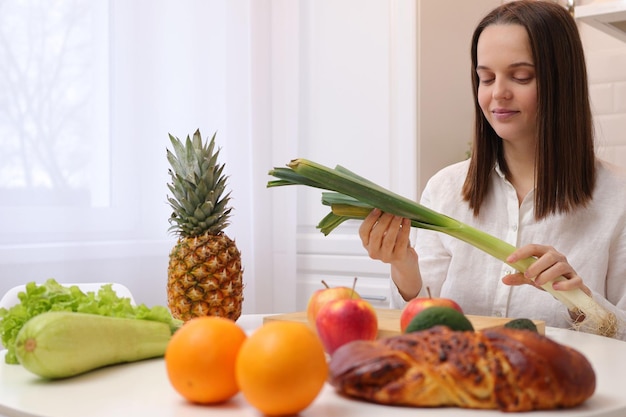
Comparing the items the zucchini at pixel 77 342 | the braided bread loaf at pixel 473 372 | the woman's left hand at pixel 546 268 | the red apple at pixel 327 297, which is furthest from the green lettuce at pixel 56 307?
the woman's left hand at pixel 546 268

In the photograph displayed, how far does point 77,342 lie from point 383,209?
68 centimetres

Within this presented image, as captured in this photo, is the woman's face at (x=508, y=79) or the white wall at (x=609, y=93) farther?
the white wall at (x=609, y=93)

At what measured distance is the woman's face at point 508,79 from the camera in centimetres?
191

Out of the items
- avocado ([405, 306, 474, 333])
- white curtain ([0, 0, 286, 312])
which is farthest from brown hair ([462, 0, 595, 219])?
white curtain ([0, 0, 286, 312])

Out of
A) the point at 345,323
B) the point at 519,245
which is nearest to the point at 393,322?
the point at 345,323

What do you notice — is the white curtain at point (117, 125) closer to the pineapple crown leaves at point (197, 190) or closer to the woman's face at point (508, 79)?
the pineapple crown leaves at point (197, 190)

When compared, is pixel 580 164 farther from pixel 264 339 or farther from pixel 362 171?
pixel 264 339

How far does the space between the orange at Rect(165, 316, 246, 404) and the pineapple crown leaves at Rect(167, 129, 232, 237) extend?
760 mm

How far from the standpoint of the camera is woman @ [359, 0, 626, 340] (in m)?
1.91

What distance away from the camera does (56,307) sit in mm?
1148

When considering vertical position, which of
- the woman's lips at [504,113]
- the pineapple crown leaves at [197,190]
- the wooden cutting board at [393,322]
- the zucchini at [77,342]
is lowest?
the wooden cutting board at [393,322]

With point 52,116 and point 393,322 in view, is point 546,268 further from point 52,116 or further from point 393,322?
point 52,116

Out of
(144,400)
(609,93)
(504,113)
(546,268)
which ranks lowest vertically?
(144,400)

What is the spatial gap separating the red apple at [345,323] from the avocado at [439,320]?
0.47ft
